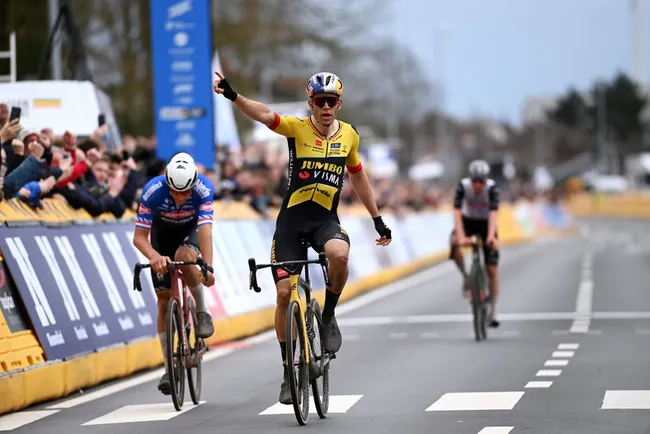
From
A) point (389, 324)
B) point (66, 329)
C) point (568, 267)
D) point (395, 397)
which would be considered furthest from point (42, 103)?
point (568, 267)

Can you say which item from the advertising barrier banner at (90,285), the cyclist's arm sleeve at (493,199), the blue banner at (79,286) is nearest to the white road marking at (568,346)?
the cyclist's arm sleeve at (493,199)

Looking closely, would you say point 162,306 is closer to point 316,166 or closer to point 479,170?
point 316,166

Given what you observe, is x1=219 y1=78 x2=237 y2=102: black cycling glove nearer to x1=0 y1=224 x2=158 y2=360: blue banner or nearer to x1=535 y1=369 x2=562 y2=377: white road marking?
x1=0 y1=224 x2=158 y2=360: blue banner

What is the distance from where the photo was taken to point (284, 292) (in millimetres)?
11336

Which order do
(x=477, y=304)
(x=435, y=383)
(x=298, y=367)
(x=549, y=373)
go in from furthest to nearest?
(x=477, y=304) → (x=549, y=373) → (x=435, y=383) → (x=298, y=367)

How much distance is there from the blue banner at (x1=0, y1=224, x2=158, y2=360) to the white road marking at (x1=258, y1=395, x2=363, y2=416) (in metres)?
2.16

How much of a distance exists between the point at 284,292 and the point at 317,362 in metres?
0.53

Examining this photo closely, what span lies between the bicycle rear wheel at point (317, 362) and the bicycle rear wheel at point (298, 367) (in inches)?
2.9

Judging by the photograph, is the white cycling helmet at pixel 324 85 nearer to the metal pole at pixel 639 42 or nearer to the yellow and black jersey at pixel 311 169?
the yellow and black jersey at pixel 311 169

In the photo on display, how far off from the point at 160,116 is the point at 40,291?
10.7 m

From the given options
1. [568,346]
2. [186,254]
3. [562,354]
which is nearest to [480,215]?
[568,346]

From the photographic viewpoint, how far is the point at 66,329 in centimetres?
1390

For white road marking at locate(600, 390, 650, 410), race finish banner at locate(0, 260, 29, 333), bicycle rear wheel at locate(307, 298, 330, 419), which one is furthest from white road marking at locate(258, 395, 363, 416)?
race finish banner at locate(0, 260, 29, 333)

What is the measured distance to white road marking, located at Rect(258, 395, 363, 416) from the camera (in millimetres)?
11969
